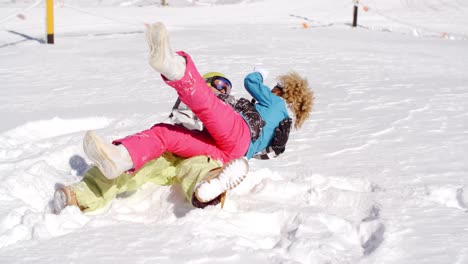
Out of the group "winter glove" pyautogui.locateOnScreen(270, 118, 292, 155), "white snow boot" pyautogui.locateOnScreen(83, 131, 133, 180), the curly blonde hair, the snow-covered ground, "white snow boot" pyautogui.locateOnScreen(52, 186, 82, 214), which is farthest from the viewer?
the curly blonde hair

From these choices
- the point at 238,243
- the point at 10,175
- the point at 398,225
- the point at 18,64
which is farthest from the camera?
the point at 18,64

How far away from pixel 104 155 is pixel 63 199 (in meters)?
0.36

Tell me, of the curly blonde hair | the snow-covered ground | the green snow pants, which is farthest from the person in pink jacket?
the snow-covered ground

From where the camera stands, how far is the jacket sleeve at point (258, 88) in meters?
3.51

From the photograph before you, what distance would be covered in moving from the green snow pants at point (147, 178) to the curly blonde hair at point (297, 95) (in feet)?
2.53

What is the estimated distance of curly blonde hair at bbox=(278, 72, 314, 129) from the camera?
3.69 m

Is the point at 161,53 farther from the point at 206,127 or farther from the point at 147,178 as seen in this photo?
the point at 147,178

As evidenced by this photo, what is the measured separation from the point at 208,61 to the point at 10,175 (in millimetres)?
4962

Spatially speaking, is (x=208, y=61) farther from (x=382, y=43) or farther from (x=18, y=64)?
(x=382, y=43)

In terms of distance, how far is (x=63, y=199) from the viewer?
2.87 metres

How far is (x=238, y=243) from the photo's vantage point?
2461 millimetres

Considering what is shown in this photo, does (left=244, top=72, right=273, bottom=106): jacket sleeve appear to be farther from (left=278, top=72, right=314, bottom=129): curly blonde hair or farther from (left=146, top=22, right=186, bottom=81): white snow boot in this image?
(left=146, top=22, right=186, bottom=81): white snow boot

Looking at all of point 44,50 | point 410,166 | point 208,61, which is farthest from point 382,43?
point 410,166

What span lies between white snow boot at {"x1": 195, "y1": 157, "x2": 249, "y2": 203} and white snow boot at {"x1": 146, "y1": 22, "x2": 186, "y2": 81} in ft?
1.66
